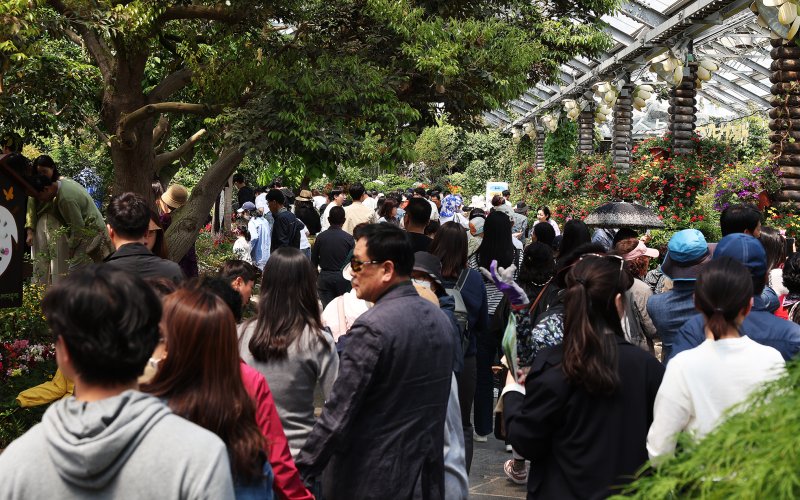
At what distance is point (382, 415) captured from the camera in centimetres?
389

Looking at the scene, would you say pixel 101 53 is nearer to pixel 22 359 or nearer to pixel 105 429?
pixel 22 359

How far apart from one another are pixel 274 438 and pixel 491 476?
402 cm

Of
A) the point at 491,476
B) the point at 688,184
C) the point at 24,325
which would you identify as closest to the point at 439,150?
the point at 688,184

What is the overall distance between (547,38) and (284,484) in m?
11.8

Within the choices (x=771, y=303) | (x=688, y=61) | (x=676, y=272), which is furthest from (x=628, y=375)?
(x=688, y=61)

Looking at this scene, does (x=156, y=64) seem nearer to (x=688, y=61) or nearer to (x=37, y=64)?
(x=37, y=64)

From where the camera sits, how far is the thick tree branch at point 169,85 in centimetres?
1059

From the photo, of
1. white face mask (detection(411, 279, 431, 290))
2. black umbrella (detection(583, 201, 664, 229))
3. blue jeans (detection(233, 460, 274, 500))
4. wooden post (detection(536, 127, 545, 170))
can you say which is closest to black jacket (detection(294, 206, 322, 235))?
black umbrella (detection(583, 201, 664, 229))

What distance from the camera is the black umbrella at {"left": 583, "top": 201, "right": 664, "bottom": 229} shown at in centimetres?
954

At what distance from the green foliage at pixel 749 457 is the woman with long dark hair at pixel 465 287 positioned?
4.40 m

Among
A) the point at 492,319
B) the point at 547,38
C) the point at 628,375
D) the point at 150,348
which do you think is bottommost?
the point at 492,319

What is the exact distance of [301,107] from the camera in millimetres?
8195

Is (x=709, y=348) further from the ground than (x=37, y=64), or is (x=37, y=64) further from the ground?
(x=37, y=64)

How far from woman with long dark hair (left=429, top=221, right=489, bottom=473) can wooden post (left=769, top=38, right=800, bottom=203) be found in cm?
681
